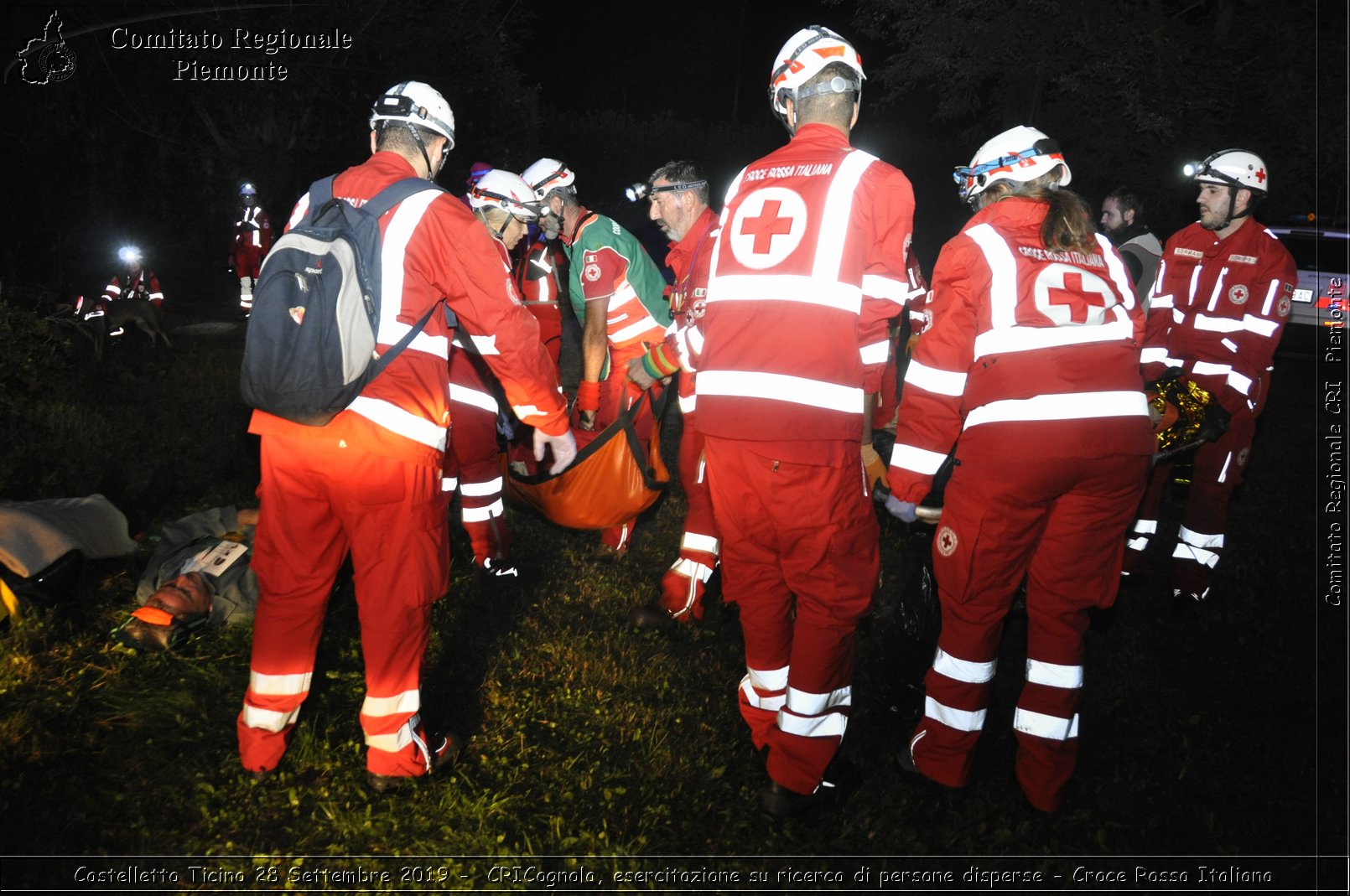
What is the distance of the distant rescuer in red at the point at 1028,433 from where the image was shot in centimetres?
305

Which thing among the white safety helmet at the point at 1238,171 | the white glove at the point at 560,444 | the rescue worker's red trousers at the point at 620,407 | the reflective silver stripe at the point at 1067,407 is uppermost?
the white safety helmet at the point at 1238,171

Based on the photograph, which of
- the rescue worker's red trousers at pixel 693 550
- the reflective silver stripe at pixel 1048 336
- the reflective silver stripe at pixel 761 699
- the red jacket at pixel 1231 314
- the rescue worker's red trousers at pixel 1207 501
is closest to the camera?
the reflective silver stripe at pixel 1048 336

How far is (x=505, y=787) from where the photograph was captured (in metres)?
3.49

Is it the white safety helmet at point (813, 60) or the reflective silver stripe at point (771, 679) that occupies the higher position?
the white safety helmet at point (813, 60)

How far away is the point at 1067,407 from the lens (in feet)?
10.0

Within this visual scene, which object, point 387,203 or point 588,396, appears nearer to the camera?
point 387,203

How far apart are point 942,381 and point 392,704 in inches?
86.1

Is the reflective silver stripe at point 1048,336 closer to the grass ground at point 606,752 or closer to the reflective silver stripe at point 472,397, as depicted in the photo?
the grass ground at point 606,752

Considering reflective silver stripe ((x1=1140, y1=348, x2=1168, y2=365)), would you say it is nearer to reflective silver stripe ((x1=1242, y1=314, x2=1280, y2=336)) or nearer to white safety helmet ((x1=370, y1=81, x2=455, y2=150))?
reflective silver stripe ((x1=1242, y1=314, x2=1280, y2=336))

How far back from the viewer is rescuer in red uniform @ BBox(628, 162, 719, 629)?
13.7 feet

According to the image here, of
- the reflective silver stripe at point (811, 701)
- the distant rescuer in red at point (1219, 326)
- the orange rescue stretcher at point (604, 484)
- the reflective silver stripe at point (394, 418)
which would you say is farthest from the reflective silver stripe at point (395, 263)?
the distant rescuer in red at point (1219, 326)

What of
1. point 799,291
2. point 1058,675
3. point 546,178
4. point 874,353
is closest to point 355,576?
point 799,291

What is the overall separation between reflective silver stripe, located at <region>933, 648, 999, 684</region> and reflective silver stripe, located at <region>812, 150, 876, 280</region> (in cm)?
147

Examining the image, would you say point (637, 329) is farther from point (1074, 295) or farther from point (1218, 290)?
point (1218, 290)
